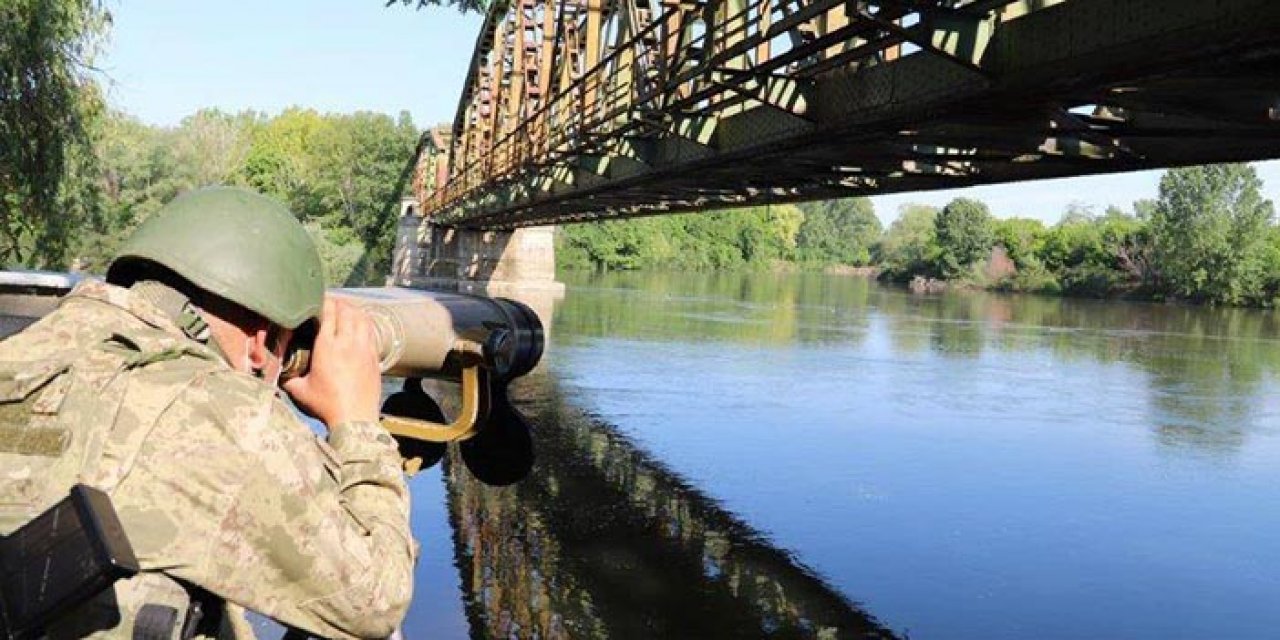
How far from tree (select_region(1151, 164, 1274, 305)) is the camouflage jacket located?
245 feet

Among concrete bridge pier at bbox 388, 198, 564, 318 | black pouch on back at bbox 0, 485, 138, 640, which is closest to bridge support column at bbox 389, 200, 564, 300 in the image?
concrete bridge pier at bbox 388, 198, 564, 318

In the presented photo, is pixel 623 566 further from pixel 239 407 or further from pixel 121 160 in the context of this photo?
pixel 121 160

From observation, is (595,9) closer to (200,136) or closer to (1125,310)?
(1125,310)

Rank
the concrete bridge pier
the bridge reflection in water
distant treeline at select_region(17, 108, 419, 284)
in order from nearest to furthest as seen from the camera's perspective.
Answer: the bridge reflection in water, the concrete bridge pier, distant treeline at select_region(17, 108, 419, 284)

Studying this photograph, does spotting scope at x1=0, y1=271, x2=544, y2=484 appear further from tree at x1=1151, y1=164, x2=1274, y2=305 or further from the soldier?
tree at x1=1151, y1=164, x2=1274, y2=305

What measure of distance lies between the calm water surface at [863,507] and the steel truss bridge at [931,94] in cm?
356

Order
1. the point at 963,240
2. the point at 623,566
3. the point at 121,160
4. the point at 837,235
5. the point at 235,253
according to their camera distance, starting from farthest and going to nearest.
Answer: the point at 837,235
the point at 963,240
the point at 121,160
the point at 623,566
the point at 235,253

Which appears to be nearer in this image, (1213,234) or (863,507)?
(863,507)

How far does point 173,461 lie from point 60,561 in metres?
0.23

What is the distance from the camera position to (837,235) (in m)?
171

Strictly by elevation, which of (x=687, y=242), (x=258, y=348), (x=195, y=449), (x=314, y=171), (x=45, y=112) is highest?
(x=314, y=171)

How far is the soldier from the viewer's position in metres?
1.75

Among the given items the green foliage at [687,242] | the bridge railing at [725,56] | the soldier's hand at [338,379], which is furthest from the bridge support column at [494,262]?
the soldier's hand at [338,379]

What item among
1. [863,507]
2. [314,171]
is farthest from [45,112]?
[314,171]
